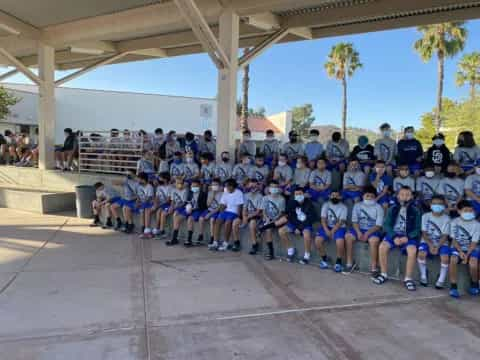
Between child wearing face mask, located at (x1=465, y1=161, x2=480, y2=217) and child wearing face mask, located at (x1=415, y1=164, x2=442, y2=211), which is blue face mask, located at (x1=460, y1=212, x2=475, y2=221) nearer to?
child wearing face mask, located at (x1=465, y1=161, x2=480, y2=217)

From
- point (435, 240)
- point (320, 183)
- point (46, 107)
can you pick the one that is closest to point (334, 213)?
point (320, 183)

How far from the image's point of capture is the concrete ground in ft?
11.1

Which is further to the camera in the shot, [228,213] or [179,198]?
[179,198]

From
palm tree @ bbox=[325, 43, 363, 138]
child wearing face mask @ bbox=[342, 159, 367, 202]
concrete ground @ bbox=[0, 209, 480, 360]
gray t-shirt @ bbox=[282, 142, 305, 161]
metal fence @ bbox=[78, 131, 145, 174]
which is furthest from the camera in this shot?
palm tree @ bbox=[325, 43, 363, 138]

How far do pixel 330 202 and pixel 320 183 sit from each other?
1.17 meters

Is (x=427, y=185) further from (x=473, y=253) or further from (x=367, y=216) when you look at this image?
(x=473, y=253)

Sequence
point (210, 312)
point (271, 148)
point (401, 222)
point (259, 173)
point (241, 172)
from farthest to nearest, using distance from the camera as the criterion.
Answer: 1. point (271, 148)
2. point (241, 172)
3. point (259, 173)
4. point (401, 222)
5. point (210, 312)

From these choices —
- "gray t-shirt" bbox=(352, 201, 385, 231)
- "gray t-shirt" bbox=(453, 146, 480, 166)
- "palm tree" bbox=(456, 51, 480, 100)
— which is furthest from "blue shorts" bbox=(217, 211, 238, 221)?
"palm tree" bbox=(456, 51, 480, 100)

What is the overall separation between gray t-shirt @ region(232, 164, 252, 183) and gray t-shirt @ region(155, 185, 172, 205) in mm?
1384

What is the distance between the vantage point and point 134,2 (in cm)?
926

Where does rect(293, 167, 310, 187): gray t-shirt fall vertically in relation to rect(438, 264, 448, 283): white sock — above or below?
above

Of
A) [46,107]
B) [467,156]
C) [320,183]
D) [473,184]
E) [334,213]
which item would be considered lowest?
[334,213]

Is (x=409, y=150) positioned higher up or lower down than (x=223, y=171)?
higher up

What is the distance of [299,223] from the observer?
619cm
